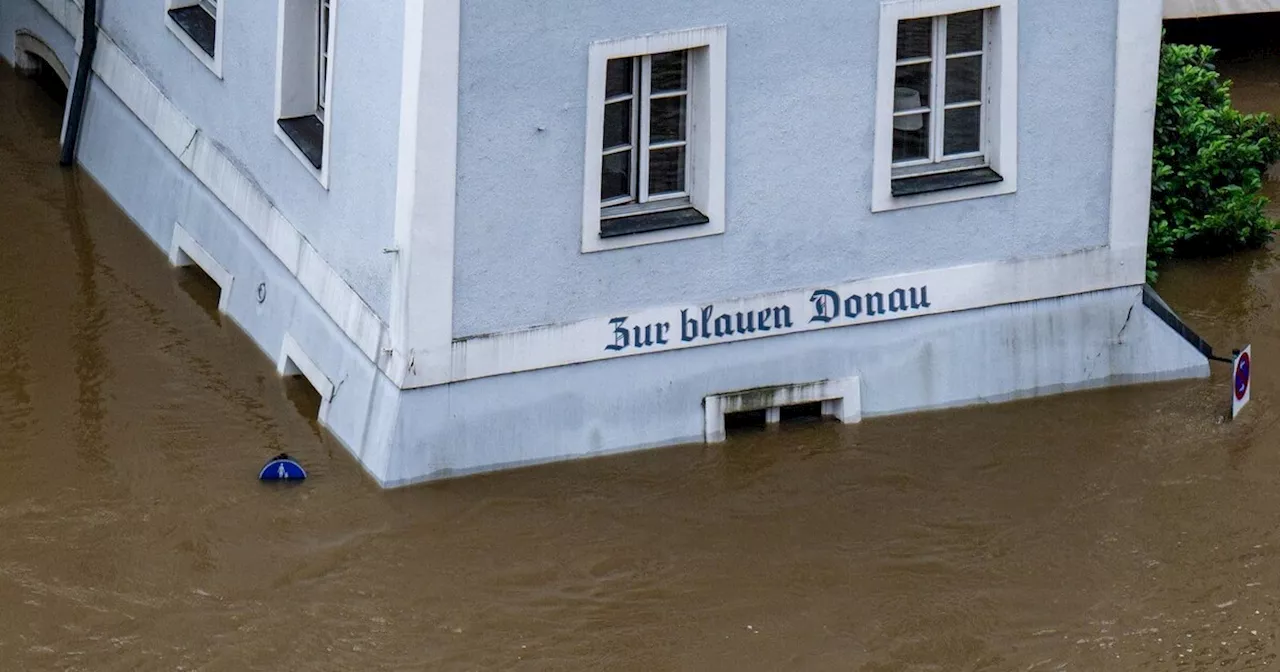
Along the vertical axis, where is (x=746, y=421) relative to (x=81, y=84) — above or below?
below

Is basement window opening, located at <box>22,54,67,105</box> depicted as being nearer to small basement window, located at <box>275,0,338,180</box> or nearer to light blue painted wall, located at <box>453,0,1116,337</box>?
small basement window, located at <box>275,0,338,180</box>

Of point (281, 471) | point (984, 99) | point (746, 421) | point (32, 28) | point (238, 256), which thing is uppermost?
point (32, 28)

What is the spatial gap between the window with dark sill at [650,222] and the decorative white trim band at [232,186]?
1.47 metres

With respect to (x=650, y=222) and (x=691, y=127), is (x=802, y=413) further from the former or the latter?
(x=691, y=127)

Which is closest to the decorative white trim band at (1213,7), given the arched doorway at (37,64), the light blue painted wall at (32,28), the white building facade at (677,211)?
the white building facade at (677,211)

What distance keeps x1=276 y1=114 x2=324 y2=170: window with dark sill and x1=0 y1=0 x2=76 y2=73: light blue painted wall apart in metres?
4.33

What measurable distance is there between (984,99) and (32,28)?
888 centimetres

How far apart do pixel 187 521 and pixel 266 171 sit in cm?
278

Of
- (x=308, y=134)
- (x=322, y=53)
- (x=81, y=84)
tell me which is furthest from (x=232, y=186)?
(x=81, y=84)

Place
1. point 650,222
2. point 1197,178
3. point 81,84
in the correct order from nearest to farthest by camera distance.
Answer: point 650,222
point 1197,178
point 81,84

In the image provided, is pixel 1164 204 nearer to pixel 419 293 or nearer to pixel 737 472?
pixel 737 472

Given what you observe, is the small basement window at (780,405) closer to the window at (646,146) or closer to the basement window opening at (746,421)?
the basement window opening at (746,421)

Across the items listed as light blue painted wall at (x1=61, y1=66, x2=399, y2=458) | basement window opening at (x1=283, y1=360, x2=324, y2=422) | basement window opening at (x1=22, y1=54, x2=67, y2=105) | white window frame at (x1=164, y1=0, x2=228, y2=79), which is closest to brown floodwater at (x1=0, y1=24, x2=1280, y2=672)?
basement window opening at (x1=283, y1=360, x2=324, y2=422)

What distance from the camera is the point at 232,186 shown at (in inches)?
650
